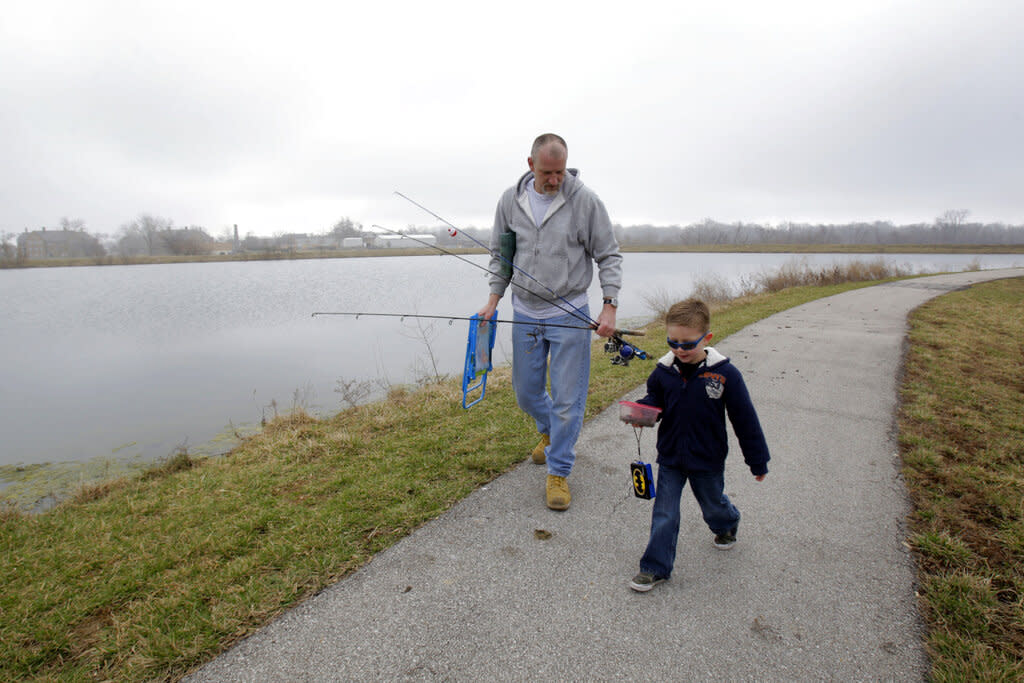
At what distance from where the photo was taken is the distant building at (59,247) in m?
42.8

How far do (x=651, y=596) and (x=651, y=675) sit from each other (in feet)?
1.65

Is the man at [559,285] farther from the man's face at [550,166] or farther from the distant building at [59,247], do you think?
the distant building at [59,247]

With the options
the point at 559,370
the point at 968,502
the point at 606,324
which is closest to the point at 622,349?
the point at 606,324

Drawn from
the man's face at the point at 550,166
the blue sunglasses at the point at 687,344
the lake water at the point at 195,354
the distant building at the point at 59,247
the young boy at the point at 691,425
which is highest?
the distant building at the point at 59,247

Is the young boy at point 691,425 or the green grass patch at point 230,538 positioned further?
the young boy at point 691,425

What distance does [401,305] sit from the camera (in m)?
15.3

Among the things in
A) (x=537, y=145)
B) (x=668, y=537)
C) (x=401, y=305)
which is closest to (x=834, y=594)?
(x=668, y=537)

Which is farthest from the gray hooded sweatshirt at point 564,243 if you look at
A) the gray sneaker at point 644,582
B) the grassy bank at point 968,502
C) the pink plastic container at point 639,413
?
the grassy bank at point 968,502

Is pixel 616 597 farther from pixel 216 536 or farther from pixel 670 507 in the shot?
pixel 216 536

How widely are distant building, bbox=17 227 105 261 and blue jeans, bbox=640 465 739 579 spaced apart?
51972 millimetres

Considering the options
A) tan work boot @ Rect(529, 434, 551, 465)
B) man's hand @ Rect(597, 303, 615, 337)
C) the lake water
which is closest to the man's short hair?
man's hand @ Rect(597, 303, 615, 337)

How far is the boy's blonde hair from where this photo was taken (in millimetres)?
2510

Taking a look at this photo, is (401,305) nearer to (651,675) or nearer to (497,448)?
(497,448)

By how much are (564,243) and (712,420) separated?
1452 mm
